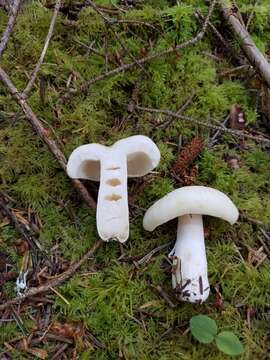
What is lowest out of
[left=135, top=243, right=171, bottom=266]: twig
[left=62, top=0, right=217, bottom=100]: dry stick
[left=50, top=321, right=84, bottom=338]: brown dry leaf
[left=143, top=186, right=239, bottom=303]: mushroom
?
[left=50, top=321, right=84, bottom=338]: brown dry leaf

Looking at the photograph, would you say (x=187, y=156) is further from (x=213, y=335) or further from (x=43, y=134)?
(x=213, y=335)

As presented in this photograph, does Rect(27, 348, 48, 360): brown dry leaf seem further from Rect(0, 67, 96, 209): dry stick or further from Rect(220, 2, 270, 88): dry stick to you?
Rect(220, 2, 270, 88): dry stick

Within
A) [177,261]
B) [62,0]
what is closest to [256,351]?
Result: [177,261]

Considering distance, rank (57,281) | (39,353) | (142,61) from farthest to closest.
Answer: (142,61) < (57,281) < (39,353)

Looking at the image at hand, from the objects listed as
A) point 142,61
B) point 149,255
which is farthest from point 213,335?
point 142,61

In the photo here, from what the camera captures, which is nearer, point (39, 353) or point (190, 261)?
point (39, 353)

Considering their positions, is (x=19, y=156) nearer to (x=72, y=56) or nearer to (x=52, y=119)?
(x=52, y=119)

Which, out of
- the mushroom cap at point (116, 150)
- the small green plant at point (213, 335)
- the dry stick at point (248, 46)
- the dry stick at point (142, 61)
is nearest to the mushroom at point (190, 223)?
the small green plant at point (213, 335)

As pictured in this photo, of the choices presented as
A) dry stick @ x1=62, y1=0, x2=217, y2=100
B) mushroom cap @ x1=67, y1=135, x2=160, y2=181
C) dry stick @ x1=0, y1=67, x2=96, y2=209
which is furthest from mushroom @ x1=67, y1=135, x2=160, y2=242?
dry stick @ x1=62, y1=0, x2=217, y2=100
